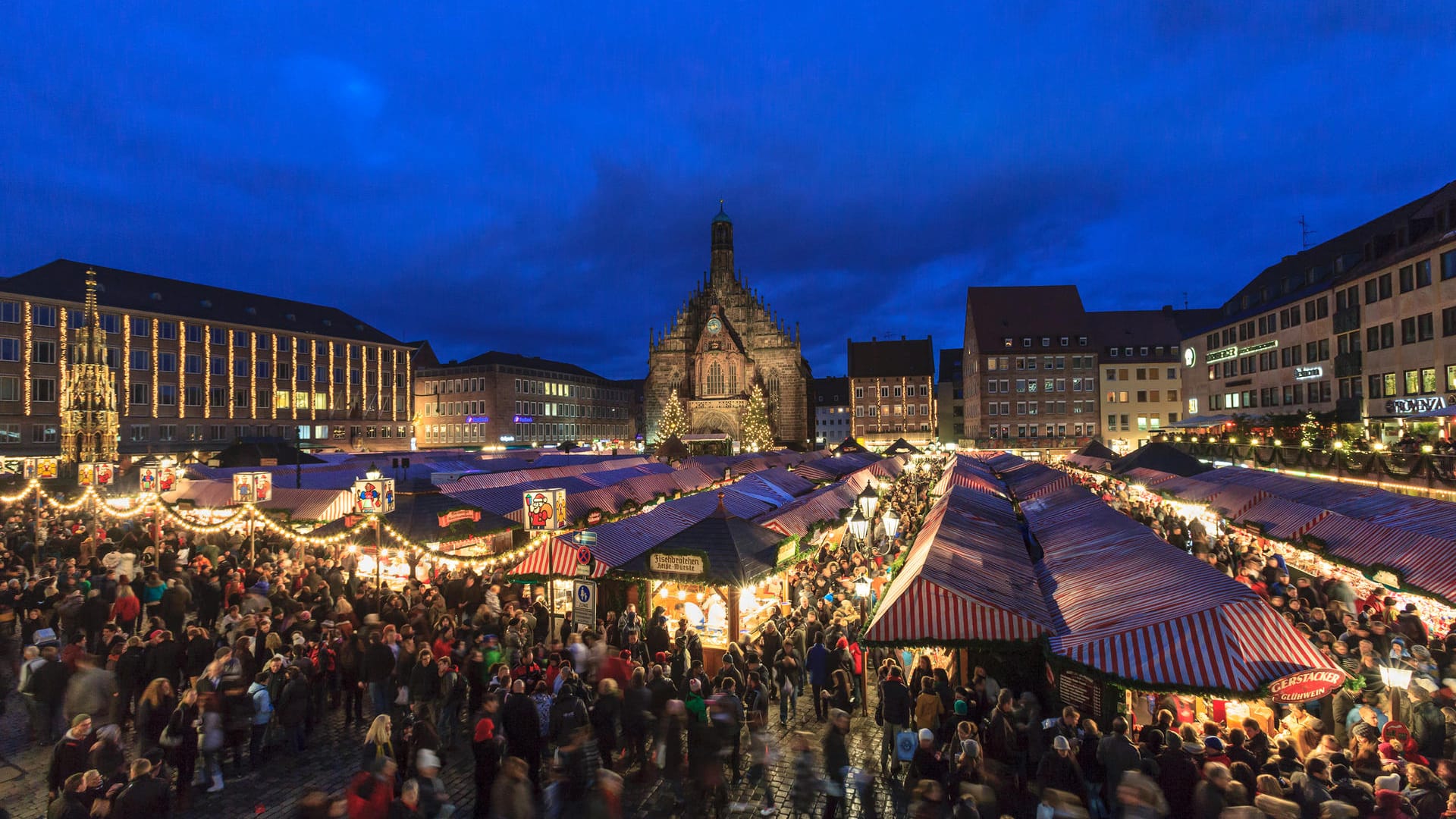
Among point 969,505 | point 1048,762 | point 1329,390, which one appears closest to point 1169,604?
point 1048,762

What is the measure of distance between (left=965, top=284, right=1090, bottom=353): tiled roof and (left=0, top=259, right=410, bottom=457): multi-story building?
6176 centimetres

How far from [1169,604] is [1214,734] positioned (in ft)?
4.53

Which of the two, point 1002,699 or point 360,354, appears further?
point 360,354

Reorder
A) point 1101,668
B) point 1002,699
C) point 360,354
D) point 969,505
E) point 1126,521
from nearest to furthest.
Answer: point 1101,668, point 1002,699, point 1126,521, point 969,505, point 360,354

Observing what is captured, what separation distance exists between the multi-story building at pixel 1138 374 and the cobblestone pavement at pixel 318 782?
7312cm

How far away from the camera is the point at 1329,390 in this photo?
37.0 m

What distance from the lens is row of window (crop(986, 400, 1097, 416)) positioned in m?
73.2

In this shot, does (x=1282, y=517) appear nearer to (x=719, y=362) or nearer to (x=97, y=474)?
(x=97, y=474)

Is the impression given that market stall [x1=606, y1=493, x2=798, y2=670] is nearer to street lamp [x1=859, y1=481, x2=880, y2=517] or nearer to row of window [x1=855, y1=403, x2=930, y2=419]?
street lamp [x1=859, y1=481, x2=880, y2=517]

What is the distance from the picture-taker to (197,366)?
2227 inches

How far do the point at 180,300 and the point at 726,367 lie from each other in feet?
157

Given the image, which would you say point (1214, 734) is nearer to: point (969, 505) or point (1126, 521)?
point (1126, 521)

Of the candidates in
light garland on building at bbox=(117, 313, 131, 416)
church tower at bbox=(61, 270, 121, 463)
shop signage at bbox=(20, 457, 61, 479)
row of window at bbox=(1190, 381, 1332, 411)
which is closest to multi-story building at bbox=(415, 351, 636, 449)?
light garland on building at bbox=(117, 313, 131, 416)

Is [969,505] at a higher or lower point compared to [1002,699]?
higher
